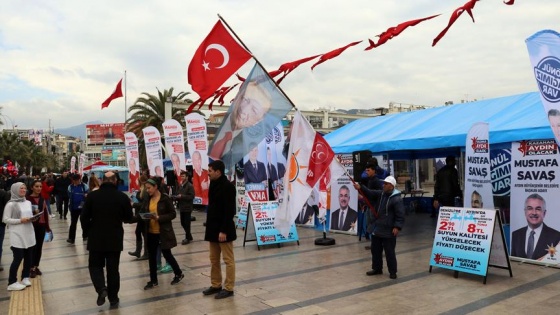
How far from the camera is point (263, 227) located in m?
9.73

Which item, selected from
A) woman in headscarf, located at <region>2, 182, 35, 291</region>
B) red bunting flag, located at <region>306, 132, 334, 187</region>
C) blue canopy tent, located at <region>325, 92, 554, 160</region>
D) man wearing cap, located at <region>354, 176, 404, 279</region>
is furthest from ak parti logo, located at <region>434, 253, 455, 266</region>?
woman in headscarf, located at <region>2, 182, 35, 291</region>

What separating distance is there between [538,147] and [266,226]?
548cm

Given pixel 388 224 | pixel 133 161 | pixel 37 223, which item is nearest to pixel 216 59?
pixel 388 224

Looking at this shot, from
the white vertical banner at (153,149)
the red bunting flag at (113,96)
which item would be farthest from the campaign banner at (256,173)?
the red bunting flag at (113,96)

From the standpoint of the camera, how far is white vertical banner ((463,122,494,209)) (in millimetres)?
7359

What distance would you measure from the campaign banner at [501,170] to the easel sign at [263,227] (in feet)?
14.8

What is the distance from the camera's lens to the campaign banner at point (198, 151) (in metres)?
12.4

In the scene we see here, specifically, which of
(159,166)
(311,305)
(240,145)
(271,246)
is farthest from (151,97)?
(311,305)

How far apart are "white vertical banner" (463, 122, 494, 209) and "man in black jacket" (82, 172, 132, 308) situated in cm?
561

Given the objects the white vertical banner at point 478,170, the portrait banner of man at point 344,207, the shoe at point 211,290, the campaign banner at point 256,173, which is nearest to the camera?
the shoe at point 211,290

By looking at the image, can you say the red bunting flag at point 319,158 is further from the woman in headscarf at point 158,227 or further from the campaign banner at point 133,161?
the campaign banner at point 133,161

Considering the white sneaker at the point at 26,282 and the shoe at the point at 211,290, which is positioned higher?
the white sneaker at the point at 26,282

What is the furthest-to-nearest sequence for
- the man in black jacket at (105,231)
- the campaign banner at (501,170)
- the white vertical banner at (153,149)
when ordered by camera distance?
the white vertical banner at (153,149), the campaign banner at (501,170), the man in black jacket at (105,231)

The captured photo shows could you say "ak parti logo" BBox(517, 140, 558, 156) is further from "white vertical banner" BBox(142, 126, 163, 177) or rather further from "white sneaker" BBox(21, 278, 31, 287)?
"white vertical banner" BBox(142, 126, 163, 177)
